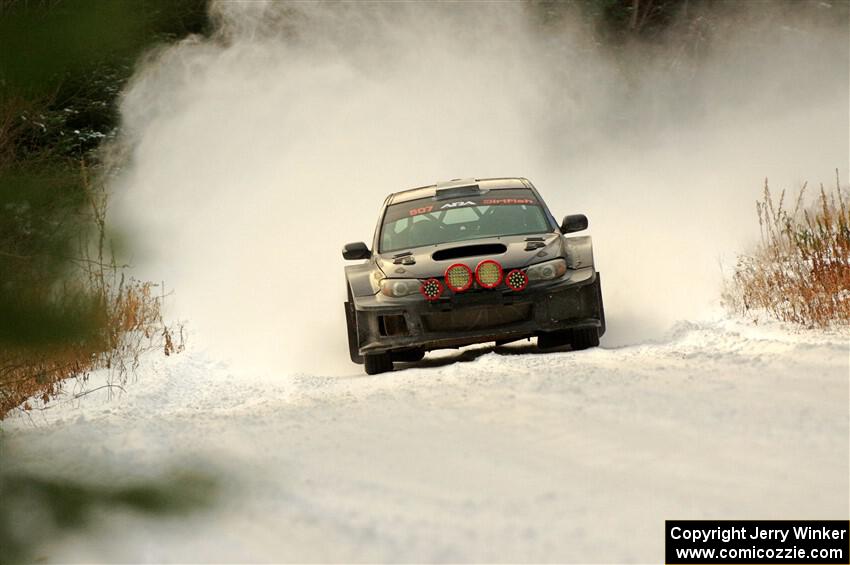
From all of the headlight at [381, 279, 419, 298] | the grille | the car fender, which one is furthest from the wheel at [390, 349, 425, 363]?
the grille

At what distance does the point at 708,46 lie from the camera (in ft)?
129

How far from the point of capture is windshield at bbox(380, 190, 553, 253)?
410 inches

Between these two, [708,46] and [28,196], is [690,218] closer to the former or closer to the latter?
[708,46]

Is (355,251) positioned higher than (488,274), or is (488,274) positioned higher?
(355,251)

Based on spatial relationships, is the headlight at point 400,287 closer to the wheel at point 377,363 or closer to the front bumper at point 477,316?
the front bumper at point 477,316

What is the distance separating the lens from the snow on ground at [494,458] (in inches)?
69.9

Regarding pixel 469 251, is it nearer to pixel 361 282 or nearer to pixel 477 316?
pixel 477 316

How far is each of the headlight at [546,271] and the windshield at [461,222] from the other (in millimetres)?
948

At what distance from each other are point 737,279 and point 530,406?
6838 millimetres

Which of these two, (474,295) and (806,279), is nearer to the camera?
(474,295)

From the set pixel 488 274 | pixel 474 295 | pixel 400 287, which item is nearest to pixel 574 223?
pixel 488 274

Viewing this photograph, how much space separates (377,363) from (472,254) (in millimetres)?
1162

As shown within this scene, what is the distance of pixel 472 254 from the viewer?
31.2ft

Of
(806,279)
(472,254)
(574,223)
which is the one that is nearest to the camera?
(472,254)
